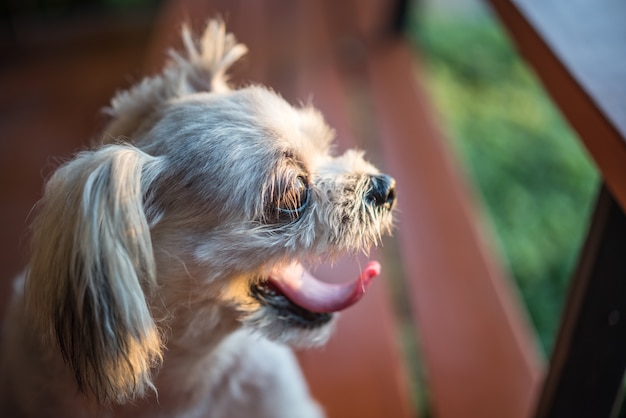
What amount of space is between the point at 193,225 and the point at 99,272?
0.48 ft

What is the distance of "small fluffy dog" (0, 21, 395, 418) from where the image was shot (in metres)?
0.59

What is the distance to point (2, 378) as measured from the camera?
89 centimetres

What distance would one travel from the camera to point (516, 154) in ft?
6.15

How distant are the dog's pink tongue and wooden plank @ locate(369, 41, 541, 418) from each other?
0.43 metres

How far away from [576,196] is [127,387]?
57.2 inches

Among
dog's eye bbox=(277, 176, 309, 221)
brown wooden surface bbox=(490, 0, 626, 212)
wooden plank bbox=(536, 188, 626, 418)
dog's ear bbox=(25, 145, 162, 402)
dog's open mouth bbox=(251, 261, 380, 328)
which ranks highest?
brown wooden surface bbox=(490, 0, 626, 212)

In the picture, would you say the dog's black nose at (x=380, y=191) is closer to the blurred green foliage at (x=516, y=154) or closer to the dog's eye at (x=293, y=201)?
the dog's eye at (x=293, y=201)

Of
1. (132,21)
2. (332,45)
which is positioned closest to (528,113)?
(332,45)

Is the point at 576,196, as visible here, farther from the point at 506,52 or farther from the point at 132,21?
the point at 132,21

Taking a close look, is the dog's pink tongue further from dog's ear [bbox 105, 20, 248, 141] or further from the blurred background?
the blurred background

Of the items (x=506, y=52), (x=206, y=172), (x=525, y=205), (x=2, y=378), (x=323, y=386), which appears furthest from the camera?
(x=506, y=52)

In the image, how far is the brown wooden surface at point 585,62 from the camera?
0.61 m

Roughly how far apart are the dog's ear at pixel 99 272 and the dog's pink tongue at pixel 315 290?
0.21 m

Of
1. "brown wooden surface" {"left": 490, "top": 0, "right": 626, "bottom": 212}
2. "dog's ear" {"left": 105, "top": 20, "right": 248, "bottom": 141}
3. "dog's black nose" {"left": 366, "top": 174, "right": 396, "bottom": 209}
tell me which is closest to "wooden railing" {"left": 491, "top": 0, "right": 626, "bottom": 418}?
"brown wooden surface" {"left": 490, "top": 0, "right": 626, "bottom": 212}
